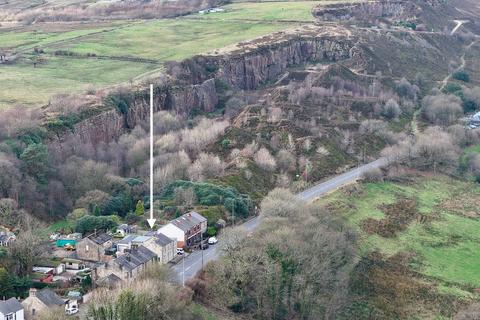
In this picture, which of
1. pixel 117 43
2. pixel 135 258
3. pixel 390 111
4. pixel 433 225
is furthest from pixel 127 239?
pixel 117 43

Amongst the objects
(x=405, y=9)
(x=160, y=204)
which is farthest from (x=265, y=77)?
(x=160, y=204)

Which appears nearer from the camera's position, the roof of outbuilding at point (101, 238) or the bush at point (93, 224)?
the roof of outbuilding at point (101, 238)

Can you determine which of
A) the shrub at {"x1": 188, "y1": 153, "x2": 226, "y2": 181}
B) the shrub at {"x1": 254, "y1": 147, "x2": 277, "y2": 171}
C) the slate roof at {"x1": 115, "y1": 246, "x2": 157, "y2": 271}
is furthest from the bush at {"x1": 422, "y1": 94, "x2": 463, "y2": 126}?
the slate roof at {"x1": 115, "y1": 246, "x2": 157, "y2": 271}

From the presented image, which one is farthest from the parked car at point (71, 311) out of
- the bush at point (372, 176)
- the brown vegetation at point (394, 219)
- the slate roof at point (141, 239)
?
the bush at point (372, 176)

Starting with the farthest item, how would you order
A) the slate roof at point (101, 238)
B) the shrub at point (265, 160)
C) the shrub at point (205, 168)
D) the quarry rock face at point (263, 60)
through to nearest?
the quarry rock face at point (263, 60), the shrub at point (265, 160), the shrub at point (205, 168), the slate roof at point (101, 238)

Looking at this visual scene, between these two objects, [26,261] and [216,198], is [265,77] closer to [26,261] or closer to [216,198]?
[216,198]

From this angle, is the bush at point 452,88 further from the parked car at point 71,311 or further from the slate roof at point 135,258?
the parked car at point 71,311

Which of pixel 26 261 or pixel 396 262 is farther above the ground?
pixel 26 261
